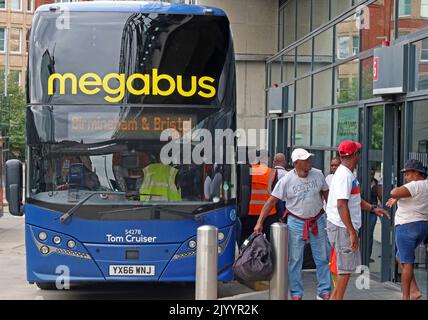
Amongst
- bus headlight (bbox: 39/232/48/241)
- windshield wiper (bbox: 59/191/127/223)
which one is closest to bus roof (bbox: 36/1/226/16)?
windshield wiper (bbox: 59/191/127/223)

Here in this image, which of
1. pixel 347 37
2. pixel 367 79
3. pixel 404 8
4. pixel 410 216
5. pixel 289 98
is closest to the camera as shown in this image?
pixel 410 216

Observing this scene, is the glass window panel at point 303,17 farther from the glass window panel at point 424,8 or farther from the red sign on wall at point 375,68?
the glass window panel at point 424,8

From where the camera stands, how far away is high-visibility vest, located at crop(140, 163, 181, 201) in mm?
8953

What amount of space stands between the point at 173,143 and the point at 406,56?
3304 mm

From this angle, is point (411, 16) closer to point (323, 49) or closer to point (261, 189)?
point (261, 189)

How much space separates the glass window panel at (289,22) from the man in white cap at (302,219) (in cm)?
1111

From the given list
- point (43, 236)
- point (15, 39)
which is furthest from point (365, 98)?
point (15, 39)

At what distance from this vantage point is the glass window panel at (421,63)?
9453mm

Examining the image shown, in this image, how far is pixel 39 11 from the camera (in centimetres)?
921

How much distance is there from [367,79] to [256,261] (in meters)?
5.00

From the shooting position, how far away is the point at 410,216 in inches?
328

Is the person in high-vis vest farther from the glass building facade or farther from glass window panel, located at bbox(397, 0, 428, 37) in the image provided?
glass window panel, located at bbox(397, 0, 428, 37)

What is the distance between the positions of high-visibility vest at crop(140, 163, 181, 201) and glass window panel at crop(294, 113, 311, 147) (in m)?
7.78

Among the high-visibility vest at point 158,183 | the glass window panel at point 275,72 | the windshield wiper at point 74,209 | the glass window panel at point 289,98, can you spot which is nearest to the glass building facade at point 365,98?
the glass window panel at point 289,98
